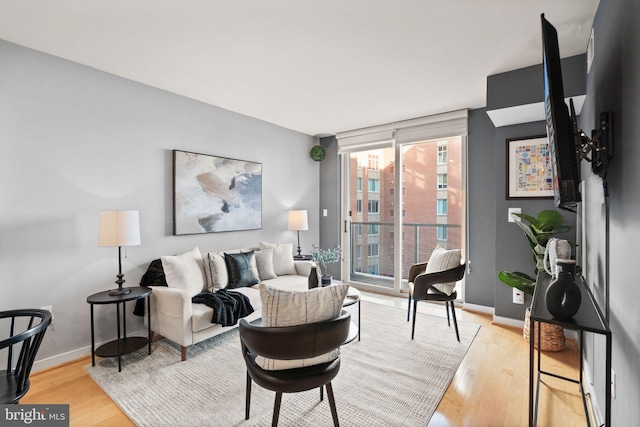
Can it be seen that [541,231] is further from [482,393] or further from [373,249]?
[373,249]

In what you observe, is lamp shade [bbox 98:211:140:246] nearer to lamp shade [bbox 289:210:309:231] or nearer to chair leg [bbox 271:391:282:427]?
chair leg [bbox 271:391:282:427]

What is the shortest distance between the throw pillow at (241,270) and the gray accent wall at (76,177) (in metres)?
0.47

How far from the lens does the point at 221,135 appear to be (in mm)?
3916

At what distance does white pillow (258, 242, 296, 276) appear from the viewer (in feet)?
13.2

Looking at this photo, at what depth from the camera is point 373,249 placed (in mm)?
5129

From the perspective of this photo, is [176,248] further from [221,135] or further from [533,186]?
[533,186]

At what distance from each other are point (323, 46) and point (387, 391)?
8.75 feet

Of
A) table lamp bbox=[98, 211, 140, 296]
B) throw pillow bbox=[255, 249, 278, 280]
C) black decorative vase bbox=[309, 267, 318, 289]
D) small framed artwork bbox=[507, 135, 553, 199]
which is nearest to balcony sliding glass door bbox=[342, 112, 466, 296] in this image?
small framed artwork bbox=[507, 135, 553, 199]

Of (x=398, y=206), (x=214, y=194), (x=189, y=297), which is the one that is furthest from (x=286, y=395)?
(x=398, y=206)

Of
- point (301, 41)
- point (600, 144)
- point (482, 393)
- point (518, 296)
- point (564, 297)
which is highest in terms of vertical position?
point (301, 41)

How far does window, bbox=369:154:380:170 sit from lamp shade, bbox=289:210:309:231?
1.43 metres

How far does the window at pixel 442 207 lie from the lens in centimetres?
442

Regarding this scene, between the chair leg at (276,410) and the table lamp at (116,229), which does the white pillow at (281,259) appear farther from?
the chair leg at (276,410)

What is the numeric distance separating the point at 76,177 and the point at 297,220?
266cm
